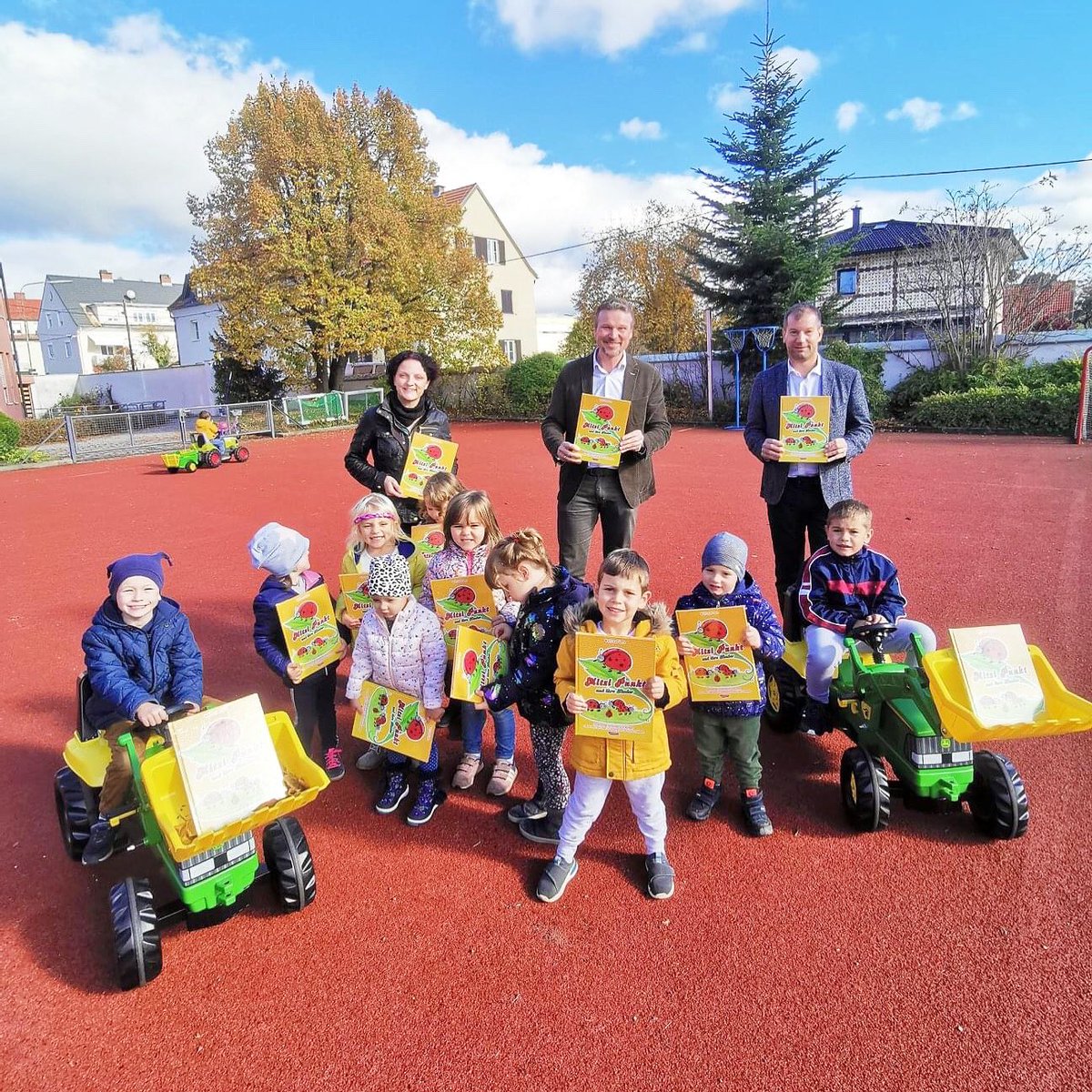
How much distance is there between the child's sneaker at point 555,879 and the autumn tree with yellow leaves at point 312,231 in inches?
1021

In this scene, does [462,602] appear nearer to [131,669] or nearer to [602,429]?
[602,429]

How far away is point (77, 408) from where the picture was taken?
113 ft

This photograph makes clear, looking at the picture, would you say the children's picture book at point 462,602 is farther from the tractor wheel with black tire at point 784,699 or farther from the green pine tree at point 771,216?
the green pine tree at point 771,216

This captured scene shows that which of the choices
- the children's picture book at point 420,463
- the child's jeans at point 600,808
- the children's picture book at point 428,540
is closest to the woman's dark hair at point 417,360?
the children's picture book at point 420,463

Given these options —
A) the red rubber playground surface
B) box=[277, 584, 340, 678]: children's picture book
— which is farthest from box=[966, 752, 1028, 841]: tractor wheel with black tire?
box=[277, 584, 340, 678]: children's picture book

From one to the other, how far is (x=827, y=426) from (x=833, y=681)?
5.02ft

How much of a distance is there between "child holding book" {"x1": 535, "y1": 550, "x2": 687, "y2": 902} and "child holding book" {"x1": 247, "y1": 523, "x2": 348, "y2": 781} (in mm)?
1413

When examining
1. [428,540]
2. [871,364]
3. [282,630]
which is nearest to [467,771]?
[282,630]

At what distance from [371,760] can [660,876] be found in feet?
6.02

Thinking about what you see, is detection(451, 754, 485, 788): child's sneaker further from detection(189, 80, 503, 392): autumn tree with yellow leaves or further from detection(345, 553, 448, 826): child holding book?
detection(189, 80, 503, 392): autumn tree with yellow leaves

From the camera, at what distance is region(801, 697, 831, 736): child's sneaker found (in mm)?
3660

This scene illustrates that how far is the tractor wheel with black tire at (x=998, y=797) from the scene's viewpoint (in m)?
3.03

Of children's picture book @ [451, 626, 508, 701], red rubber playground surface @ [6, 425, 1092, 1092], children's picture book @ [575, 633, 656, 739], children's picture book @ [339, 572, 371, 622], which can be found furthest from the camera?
children's picture book @ [339, 572, 371, 622]

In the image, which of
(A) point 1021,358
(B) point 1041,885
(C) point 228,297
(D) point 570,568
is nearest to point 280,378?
(C) point 228,297
